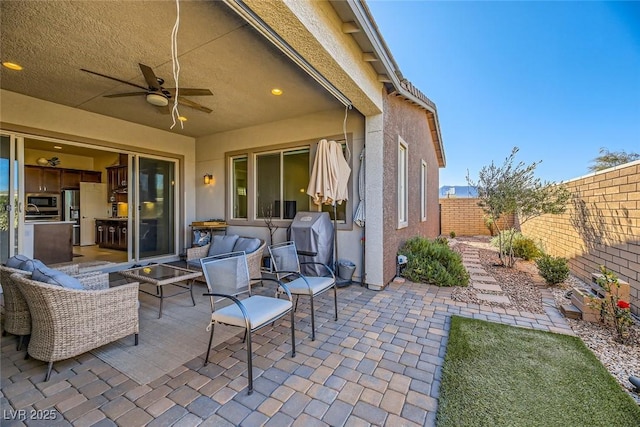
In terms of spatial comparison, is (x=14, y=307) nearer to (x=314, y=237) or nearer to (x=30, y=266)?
(x=30, y=266)

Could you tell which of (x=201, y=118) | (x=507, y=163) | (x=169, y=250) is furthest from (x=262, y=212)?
(x=507, y=163)

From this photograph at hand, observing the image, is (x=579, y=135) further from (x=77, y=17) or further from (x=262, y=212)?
(x=77, y=17)

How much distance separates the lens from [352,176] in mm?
4918

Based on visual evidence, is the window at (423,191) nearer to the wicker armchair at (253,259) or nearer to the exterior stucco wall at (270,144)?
the exterior stucco wall at (270,144)

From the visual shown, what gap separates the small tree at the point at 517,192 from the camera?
562 centimetres

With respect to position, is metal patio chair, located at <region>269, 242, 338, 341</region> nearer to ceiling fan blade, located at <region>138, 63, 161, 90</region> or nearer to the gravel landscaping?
the gravel landscaping

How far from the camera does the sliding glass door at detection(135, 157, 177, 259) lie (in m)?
6.32

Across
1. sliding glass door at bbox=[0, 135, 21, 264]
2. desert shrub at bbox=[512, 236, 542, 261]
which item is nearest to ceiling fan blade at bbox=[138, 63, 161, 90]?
sliding glass door at bbox=[0, 135, 21, 264]

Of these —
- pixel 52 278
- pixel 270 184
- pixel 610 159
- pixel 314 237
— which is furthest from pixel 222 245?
pixel 610 159

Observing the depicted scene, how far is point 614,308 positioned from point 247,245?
4713mm

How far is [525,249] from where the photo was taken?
6.89 metres

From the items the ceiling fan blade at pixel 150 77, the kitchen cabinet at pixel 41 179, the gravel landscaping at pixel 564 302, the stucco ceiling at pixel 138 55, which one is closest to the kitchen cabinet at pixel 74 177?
the kitchen cabinet at pixel 41 179

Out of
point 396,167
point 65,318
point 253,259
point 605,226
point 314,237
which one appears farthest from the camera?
point 396,167

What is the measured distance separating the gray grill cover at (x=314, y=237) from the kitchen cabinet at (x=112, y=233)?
6.25 meters
